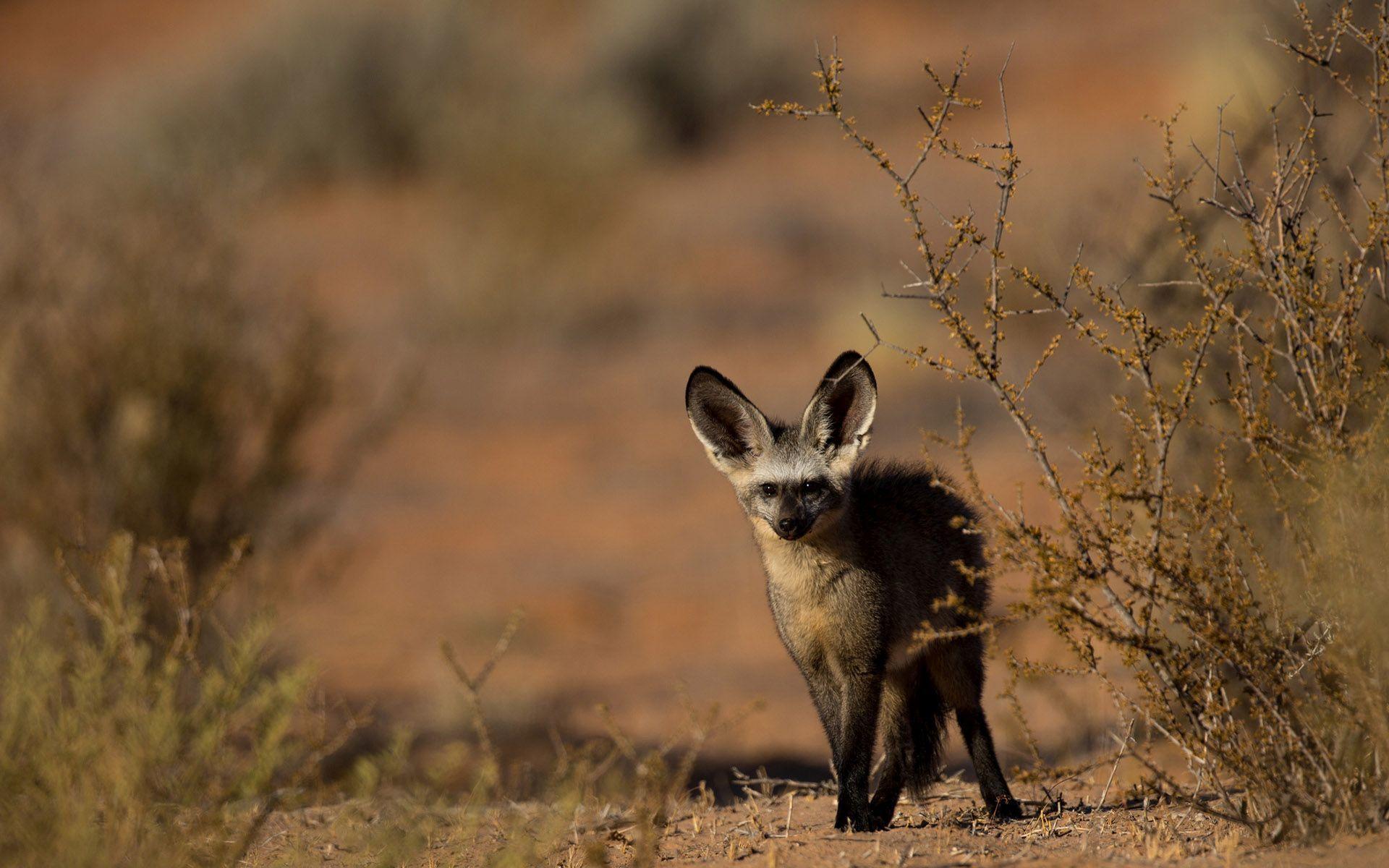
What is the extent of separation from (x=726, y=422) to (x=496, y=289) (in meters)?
18.2

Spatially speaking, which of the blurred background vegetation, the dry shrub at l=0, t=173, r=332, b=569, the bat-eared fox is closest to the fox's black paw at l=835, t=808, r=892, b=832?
the bat-eared fox

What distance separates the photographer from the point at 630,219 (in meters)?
26.1

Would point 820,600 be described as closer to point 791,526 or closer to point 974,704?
point 791,526

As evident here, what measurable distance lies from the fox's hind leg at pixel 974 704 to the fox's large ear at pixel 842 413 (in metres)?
0.86

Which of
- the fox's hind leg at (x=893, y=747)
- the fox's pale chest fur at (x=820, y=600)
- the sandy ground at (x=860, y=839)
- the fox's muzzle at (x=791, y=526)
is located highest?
the fox's muzzle at (x=791, y=526)

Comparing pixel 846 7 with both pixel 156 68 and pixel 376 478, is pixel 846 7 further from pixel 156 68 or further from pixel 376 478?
pixel 376 478

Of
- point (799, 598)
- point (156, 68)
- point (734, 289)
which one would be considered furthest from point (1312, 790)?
point (156, 68)

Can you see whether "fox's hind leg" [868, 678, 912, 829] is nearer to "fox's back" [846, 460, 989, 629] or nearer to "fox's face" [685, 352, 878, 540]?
"fox's back" [846, 460, 989, 629]

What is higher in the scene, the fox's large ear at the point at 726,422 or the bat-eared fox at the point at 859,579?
the fox's large ear at the point at 726,422

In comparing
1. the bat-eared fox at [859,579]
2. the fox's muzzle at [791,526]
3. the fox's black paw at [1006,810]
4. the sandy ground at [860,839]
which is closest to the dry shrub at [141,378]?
the sandy ground at [860,839]

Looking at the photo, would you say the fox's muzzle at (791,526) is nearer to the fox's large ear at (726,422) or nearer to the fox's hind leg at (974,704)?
the fox's large ear at (726,422)

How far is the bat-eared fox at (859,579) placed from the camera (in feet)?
17.2

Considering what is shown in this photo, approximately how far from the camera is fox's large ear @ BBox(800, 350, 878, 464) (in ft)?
18.0

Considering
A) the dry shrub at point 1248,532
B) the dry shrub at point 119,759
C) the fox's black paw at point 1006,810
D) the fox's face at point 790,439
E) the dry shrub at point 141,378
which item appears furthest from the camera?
the dry shrub at point 141,378
